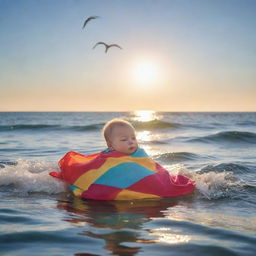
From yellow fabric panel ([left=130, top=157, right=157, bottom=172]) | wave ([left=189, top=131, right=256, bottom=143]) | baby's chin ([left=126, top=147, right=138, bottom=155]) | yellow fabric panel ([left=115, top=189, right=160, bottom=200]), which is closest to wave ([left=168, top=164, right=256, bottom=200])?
yellow fabric panel ([left=130, top=157, right=157, bottom=172])

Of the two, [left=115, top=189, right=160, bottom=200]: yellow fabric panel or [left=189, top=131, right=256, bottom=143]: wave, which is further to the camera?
[left=189, top=131, right=256, bottom=143]: wave

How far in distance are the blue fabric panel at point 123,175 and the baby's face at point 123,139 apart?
240mm

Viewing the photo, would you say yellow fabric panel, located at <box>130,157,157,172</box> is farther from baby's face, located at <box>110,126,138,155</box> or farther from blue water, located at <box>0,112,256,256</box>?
blue water, located at <box>0,112,256,256</box>

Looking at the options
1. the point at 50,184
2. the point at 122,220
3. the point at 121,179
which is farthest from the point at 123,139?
the point at 122,220

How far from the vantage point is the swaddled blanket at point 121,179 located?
4.98 meters

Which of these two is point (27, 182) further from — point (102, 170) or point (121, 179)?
point (121, 179)

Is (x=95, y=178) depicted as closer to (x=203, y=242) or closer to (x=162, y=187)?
(x=162, y=187)

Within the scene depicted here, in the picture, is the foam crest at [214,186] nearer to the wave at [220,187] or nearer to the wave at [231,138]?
the wave at [220,187]

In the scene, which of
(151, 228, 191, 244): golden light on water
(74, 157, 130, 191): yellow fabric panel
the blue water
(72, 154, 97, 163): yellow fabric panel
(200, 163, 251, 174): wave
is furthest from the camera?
(200, 163, 251, 174): wave

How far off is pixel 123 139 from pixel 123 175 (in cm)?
50

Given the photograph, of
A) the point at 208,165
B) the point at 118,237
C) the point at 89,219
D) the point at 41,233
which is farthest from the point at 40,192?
the point at 208,165

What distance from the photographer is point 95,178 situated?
200 inches

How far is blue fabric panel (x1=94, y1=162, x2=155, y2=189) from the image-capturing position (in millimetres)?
5012

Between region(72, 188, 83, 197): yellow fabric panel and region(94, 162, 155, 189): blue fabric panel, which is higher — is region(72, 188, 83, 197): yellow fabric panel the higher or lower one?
the lower one
